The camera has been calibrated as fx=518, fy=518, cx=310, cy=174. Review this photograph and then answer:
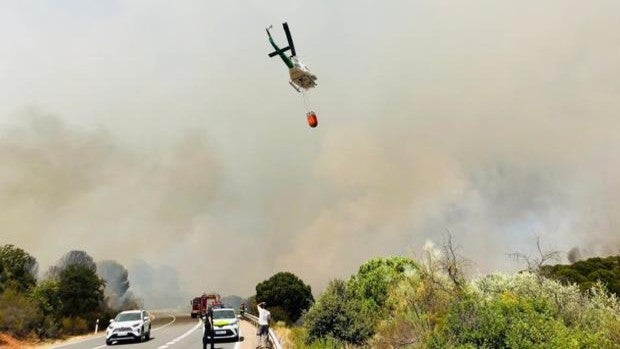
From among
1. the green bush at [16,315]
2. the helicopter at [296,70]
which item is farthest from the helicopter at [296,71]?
the green bush at [16,315]

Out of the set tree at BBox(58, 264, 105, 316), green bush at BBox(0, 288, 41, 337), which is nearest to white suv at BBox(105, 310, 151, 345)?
green bush at BBox(0, 288, 41, 337)

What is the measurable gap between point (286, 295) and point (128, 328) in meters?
55.5

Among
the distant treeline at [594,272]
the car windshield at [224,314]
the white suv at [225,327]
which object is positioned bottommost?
the white suv at [225,327]

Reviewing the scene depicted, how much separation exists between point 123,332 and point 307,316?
10514 mm

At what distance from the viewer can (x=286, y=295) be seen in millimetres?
79562

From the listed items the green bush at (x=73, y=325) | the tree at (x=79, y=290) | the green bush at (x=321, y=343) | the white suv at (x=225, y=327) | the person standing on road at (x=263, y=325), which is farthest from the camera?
the tree at (x=79, y=290)

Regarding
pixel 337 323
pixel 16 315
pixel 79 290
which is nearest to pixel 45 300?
pixel 79 290

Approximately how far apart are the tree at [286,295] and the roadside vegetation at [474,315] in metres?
55.1

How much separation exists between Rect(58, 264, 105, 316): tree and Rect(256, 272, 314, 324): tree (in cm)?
3331

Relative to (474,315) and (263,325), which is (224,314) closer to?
(263,325)

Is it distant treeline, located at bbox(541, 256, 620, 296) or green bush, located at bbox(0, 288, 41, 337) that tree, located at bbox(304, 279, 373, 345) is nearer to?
green bush, located at bbox(0, 288, 41, 337)

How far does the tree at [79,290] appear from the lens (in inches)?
1778

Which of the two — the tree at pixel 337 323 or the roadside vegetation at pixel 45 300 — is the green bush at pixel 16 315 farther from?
the tree at pixel 337 323

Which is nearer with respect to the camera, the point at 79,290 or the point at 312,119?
the point at 312,119
